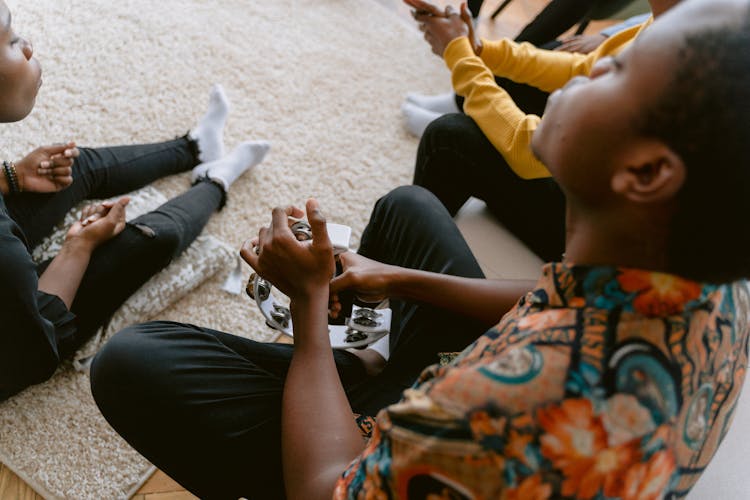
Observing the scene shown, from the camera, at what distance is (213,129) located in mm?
1607

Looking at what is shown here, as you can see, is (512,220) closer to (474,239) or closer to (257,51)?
(474,239)

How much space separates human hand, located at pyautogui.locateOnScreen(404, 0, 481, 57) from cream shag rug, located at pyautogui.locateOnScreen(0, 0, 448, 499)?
54 cm

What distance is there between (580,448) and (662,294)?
0.48 feet

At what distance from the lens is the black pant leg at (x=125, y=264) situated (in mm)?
1168

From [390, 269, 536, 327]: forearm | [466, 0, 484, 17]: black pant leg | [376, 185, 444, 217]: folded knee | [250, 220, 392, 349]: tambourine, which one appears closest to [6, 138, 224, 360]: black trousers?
[250, 220, 392, 349]: tambourine

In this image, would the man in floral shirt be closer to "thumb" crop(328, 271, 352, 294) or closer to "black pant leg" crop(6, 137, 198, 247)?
"thumb" crop(328, 271, 352, 294)

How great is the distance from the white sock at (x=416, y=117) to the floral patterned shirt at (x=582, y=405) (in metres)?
1.33

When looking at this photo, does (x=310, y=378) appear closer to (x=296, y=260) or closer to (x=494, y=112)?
(x=296, y=260)

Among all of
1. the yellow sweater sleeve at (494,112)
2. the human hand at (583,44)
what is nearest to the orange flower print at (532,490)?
the yellow sweater sleeve at (494,112)

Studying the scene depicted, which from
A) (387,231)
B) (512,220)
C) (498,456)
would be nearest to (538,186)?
(512,220)

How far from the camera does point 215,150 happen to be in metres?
1.60

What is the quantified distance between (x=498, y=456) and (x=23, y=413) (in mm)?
1090

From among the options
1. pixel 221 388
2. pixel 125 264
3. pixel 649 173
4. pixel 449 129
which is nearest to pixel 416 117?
pixel 449 129

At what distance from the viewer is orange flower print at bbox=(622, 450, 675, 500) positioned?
46 cm
